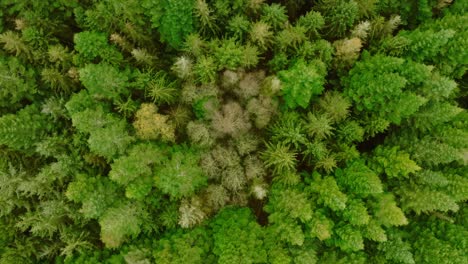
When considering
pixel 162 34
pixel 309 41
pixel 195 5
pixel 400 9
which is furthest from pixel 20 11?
pixel 400 9

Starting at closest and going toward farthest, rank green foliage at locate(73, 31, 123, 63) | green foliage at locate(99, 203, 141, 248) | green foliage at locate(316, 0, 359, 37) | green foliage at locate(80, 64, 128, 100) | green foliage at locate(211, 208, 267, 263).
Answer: green foliage at locate(99, 203, 141, 248), green foliage at locate(80, 64, 128, 100), green foliage at locate(211, 208, 267, 263), green foliage at locate(73, 31, 123, 63), green foliage at locate(316, 0, 359, 37)

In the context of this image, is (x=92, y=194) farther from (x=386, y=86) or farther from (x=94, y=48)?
(x=386, y=86)

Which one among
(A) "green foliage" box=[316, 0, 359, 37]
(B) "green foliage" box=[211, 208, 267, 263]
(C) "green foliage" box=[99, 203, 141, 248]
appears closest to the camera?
(C) "green foliage" box=[99, 203, 141, 248]

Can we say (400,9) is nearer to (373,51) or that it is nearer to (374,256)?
(373,51)

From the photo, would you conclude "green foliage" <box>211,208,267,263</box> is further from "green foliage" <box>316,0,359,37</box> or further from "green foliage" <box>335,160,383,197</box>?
"green foliage" <box>316,0,359,37</box>

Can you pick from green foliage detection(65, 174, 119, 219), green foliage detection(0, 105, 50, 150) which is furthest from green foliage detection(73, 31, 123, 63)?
green foliage detection(65, 174, 119, 219)

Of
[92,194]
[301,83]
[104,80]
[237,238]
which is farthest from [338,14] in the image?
[92,194]

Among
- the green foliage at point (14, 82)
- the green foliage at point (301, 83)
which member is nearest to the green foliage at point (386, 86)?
the green foliage at point (301, 83)
